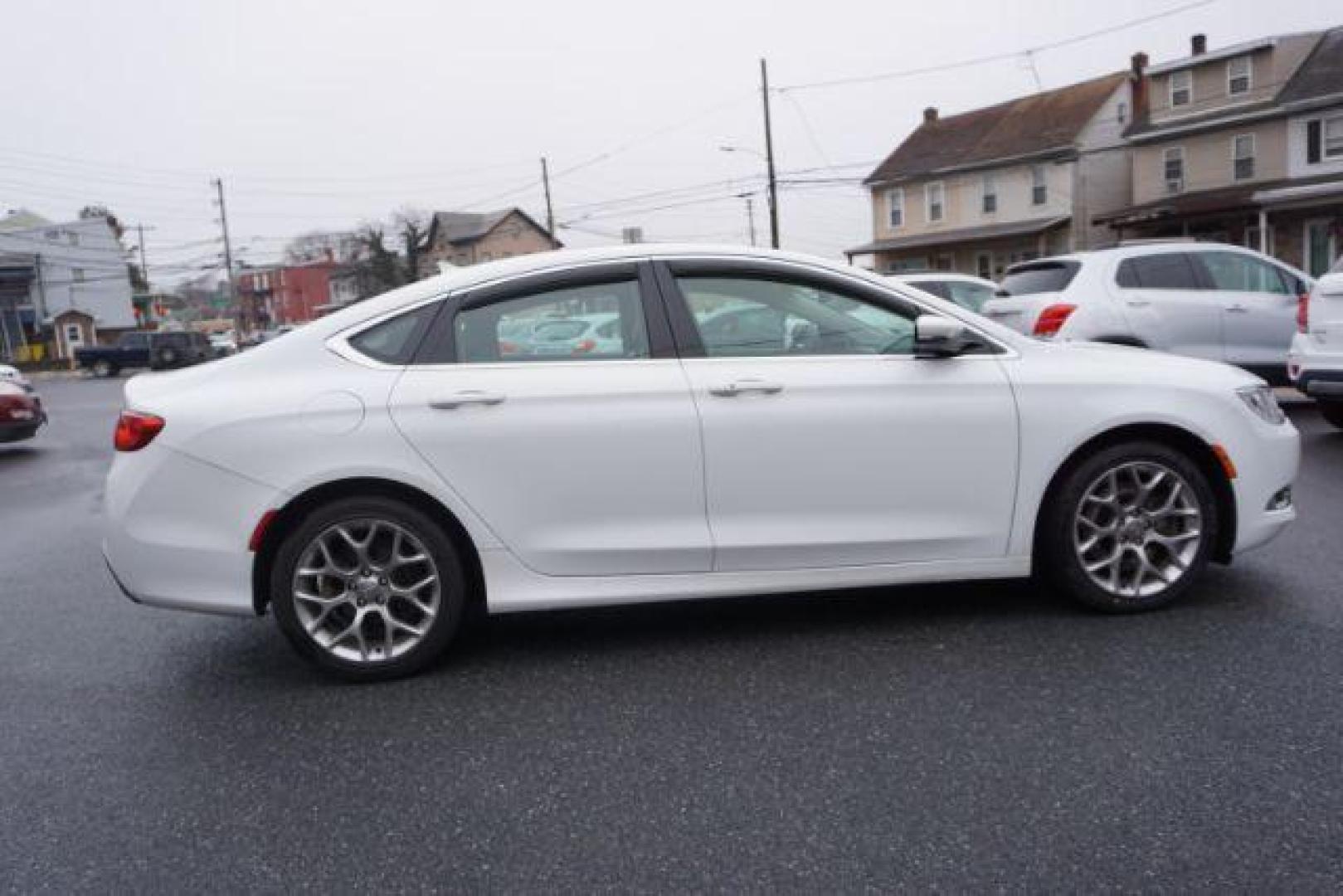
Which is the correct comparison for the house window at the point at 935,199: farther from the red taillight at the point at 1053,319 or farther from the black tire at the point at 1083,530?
the black tire at the point at 1083,530

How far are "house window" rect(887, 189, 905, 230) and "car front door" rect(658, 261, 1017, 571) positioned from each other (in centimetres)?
4179

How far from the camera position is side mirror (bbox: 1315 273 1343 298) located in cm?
800

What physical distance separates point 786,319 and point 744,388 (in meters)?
0.41

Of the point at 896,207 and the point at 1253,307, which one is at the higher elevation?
the point at 896,207

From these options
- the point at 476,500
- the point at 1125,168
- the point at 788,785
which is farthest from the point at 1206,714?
the point at 1125,168

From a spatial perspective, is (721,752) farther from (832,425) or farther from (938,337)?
(938,337)

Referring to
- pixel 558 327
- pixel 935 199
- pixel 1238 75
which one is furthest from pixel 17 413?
pixel 935 199

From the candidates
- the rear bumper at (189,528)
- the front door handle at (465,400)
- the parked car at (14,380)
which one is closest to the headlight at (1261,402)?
the front door handle at (465,400)

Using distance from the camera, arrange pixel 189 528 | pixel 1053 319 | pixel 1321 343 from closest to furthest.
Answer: pixel 189 528
pixel 1321 343
pixel 1053 319

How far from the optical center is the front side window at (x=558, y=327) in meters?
4.03

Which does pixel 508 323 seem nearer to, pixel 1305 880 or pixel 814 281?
pixel 814 281

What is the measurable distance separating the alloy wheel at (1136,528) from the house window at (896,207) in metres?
41.6

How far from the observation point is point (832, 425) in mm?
4023

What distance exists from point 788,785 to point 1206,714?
1413mm
